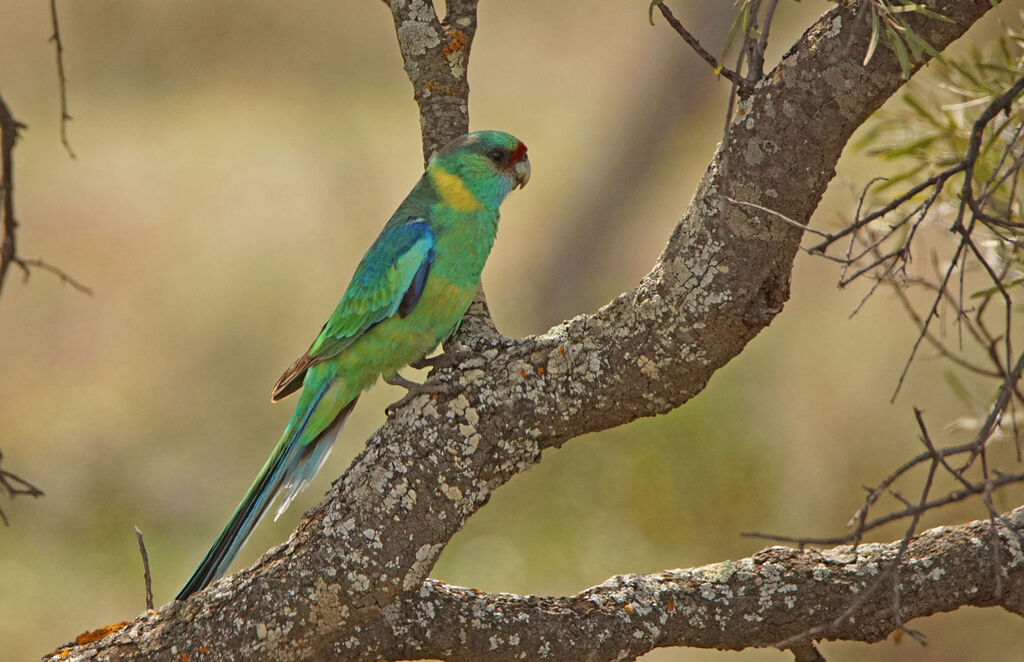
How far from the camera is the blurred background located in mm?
5918

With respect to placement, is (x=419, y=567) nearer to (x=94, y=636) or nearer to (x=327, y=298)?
(x=94, y=636)

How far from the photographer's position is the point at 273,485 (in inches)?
106

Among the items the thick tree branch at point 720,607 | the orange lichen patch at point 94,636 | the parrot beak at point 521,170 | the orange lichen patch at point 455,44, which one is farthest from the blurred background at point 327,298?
the orange lichen patch at point 94,636

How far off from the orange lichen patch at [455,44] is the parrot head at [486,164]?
0.78 feet

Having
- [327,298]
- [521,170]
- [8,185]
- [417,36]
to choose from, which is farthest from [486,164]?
[327,298]

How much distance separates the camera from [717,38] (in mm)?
7645

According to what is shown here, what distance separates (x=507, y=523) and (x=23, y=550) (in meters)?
2.86

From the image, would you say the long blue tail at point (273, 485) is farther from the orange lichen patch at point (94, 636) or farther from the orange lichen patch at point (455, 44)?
the orange lichen patch at point (455, 44)

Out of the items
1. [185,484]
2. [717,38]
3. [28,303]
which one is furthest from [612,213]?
[28,303]

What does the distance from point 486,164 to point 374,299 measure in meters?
0.59

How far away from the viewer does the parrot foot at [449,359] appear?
7.55 ft

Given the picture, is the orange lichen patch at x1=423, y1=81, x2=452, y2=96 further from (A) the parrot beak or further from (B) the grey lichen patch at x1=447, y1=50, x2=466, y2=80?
(A) the parrot beak

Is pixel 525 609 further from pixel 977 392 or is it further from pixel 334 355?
pixel 977 392

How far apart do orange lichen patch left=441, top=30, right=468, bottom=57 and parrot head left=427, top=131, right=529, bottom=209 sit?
9.3 inches
